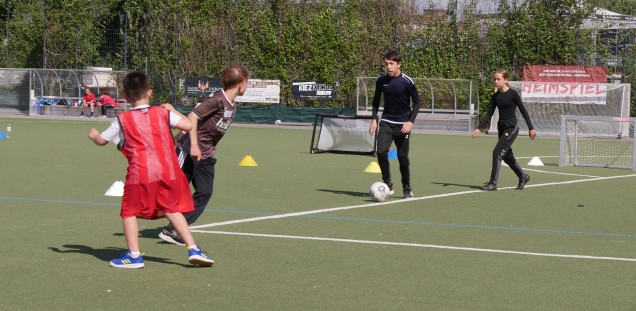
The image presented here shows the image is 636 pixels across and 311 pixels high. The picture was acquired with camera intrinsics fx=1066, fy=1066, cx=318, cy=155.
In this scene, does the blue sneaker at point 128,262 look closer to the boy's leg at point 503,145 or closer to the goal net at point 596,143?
the boy's leg at point 503,145

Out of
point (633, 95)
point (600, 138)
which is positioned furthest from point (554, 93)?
point (600, 138)

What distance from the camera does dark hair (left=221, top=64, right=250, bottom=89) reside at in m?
9.18

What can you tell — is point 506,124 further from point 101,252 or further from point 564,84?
point 564,84

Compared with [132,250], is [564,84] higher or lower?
lower

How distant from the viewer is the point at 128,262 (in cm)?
798

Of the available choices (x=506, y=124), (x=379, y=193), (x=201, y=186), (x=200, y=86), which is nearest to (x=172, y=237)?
(x=201, y=186)

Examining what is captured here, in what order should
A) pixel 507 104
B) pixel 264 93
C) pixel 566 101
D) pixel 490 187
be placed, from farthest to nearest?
pixel 264 93
pixel 566 101
pixel 507 104
pixel 490 187

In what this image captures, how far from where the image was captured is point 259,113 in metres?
42.1

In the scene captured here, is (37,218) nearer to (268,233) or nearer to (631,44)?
(268,233)

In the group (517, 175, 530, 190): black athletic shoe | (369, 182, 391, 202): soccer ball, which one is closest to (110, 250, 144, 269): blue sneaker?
(369, 182, 391, 202): soccer ball

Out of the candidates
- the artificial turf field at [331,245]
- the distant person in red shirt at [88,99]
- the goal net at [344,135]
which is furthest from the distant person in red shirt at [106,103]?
the artificial turf field at [331,245]

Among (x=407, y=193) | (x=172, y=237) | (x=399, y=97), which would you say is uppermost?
(x=399, y=97)

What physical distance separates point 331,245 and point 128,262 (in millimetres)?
2136

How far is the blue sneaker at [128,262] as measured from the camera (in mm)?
7953
